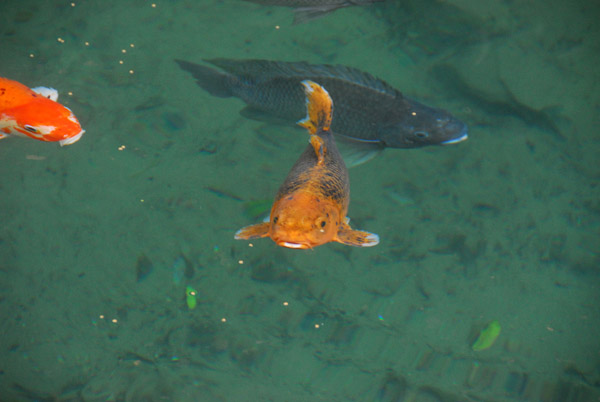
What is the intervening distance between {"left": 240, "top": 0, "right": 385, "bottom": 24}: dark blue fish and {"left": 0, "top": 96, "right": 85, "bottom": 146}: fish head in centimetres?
190

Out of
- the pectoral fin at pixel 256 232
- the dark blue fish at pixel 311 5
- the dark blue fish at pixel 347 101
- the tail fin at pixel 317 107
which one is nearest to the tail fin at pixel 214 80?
the dark blue fish at pixel 347 101

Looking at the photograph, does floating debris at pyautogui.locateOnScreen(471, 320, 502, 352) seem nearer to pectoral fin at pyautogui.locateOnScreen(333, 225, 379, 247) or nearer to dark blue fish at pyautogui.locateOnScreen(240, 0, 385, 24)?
pectoral fin at pyautogui.locateOnScreen(333, 225, 379, 247)

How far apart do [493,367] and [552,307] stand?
0.86 metres

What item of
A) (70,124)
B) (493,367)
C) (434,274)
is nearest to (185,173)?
(70,124)

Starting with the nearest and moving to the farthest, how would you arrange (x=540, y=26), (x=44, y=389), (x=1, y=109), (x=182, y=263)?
(x=1, y=109) → (x=44, y=389) → (x=182, y=263) → (x=540, y=26)

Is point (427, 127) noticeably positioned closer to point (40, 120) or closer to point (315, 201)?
point (315, 201)

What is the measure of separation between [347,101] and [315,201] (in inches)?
57.3

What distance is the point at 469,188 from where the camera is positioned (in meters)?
3.78

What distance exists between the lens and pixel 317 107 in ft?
8.13

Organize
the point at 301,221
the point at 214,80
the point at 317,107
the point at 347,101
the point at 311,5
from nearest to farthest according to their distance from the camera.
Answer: the point at 301,221, the point at 317,107, the point at 347,101, the point at 214,80, the point at 311,5

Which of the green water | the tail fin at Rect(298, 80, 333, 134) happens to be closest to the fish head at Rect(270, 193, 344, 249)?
the tail fin at Rect(298, 80, 333, 134)

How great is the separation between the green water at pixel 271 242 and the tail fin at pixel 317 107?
1148mm

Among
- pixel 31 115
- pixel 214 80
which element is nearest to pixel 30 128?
pixel 31 115

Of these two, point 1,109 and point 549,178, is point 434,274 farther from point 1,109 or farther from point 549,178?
point 1,109
